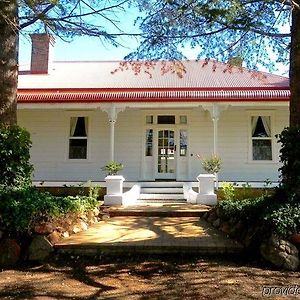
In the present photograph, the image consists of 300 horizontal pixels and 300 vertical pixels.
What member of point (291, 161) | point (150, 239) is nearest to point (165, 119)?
point (291, 161)

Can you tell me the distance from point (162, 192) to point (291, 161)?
6156 millimetres

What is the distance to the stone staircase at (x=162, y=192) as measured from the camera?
11.1 m

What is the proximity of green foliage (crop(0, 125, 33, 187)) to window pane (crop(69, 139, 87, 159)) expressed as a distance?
6.54 metres

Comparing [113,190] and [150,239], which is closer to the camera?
[150,239]

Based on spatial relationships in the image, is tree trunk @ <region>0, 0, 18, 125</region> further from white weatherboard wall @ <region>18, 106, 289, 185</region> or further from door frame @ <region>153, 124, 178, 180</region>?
door frame @ <region>153, 124, 178, 180</region>

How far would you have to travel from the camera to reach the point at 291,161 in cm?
641

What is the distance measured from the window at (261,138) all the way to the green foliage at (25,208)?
8.67 metres

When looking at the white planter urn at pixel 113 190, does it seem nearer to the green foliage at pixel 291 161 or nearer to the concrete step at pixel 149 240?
the concrete step at pixel 149 240

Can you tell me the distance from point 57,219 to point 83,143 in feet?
26.0

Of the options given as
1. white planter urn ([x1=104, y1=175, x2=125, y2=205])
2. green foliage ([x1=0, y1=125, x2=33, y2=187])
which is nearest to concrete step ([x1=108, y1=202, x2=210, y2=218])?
white planter urn ([x1=104, y1=175, x2=125, y2=205])

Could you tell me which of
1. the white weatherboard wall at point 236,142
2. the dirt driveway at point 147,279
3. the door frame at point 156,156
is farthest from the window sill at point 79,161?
the dirt driveway at point 147,279

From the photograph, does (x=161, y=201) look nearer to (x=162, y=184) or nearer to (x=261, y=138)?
(x=162, y=184)

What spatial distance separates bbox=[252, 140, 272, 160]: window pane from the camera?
13648 millimetres

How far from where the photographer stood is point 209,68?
1808 cm
